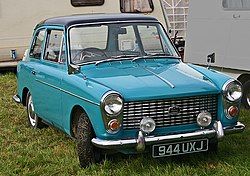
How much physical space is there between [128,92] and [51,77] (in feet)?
4.42

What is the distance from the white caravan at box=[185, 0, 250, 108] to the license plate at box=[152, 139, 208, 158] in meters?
2.90

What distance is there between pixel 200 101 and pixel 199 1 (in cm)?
365

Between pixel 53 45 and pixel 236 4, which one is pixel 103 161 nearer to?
pixel 53 45

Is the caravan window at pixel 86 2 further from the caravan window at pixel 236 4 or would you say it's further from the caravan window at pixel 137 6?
the caravan window at pixel 236 4

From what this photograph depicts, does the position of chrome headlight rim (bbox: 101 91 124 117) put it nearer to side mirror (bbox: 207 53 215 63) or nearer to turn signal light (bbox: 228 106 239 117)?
turn signal light (bbox: 228 106 239 117)

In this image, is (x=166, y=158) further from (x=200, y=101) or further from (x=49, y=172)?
(x=49, y=172)

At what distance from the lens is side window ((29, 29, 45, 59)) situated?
6.51m

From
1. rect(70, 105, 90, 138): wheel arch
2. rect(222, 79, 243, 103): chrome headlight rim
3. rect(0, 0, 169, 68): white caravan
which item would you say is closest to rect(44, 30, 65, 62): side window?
rect(70, 105, 90, 138): wheel arch

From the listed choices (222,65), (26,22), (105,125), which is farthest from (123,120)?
(26,22)

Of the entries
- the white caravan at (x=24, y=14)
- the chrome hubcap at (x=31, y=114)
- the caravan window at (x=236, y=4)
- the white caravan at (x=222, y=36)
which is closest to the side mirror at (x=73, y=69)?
the chrome hubcap at (x=31, y=114)

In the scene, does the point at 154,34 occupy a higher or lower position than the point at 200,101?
higher

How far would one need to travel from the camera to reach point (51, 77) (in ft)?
18.7

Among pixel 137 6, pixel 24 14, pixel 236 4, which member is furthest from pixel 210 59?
pixel 24 14

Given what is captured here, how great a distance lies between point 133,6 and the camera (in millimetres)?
11906
